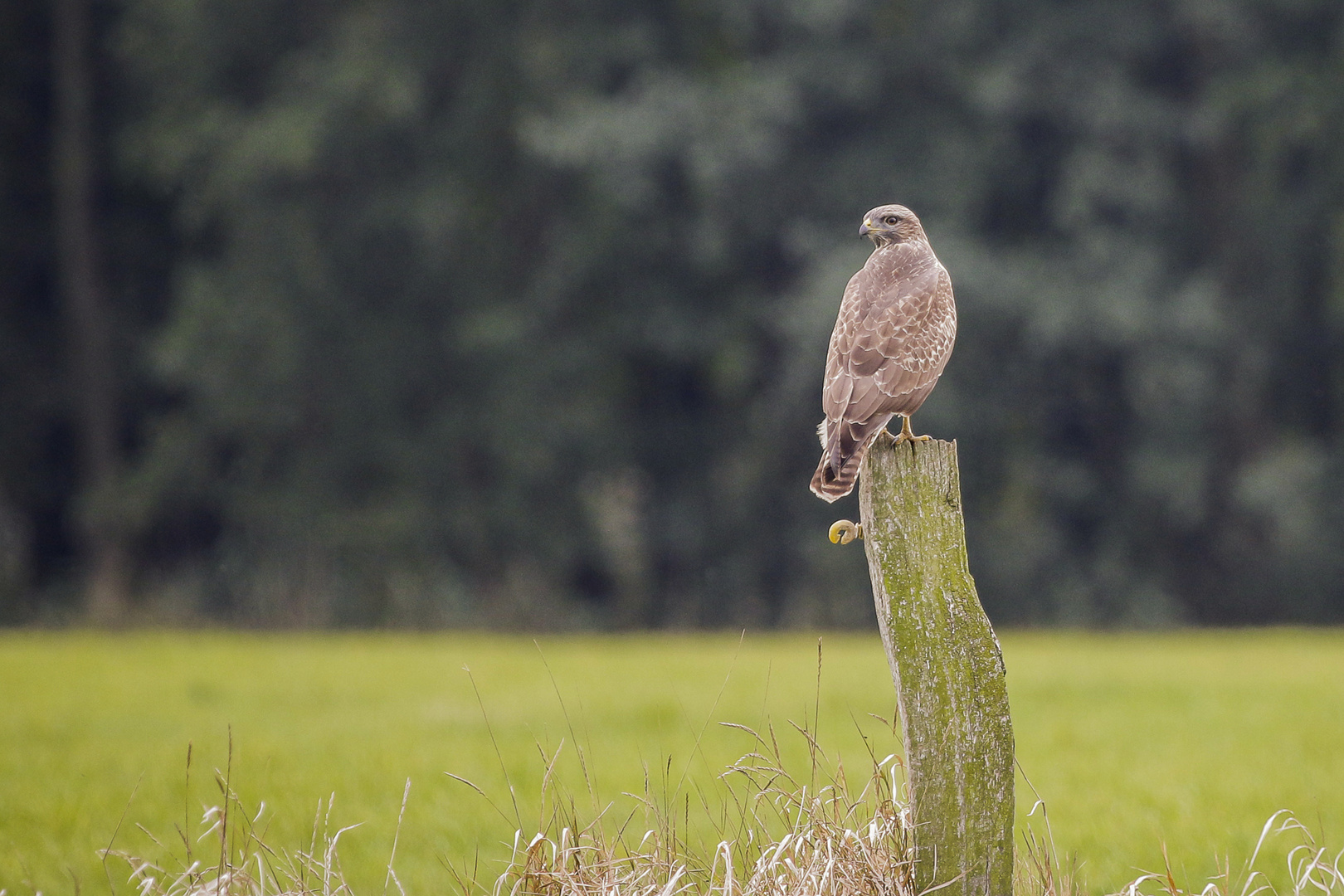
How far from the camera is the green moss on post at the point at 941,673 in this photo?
339 centimetres

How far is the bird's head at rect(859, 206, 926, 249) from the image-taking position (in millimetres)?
5504

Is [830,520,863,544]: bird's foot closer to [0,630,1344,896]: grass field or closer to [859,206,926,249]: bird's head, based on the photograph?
[0,630,1344,896]: grass field

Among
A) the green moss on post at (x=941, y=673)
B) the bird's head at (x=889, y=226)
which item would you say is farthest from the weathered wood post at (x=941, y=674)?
the bird's head at (x=889, y=226)

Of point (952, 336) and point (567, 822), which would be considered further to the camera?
point (952, 336)

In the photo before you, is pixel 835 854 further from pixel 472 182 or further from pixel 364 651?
pixel 472 182

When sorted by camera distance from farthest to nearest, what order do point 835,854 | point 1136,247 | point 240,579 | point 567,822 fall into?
1. point 240,579
2. point 1136,247
3. point 567,822
4. point 835,854

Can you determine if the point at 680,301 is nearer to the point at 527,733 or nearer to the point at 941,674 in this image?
the point at 527,733

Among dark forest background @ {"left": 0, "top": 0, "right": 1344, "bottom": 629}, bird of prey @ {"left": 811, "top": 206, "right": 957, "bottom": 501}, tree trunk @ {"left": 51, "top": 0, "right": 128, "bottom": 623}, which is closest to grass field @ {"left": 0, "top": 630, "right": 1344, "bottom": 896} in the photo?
bird of prey @ {"left": 811, "top": 206, "right": 957, "bottom": 501}

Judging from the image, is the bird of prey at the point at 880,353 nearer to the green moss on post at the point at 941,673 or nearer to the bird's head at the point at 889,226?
the bird's head at the point at 889,226

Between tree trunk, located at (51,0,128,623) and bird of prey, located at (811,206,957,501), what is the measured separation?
662 inches

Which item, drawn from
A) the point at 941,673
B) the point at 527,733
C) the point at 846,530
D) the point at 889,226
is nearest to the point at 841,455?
the point at 846,530

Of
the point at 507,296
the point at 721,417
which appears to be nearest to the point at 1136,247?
the point at 721,417

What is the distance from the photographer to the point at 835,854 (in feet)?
11.7

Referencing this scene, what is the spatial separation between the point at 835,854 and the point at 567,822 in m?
0.80
